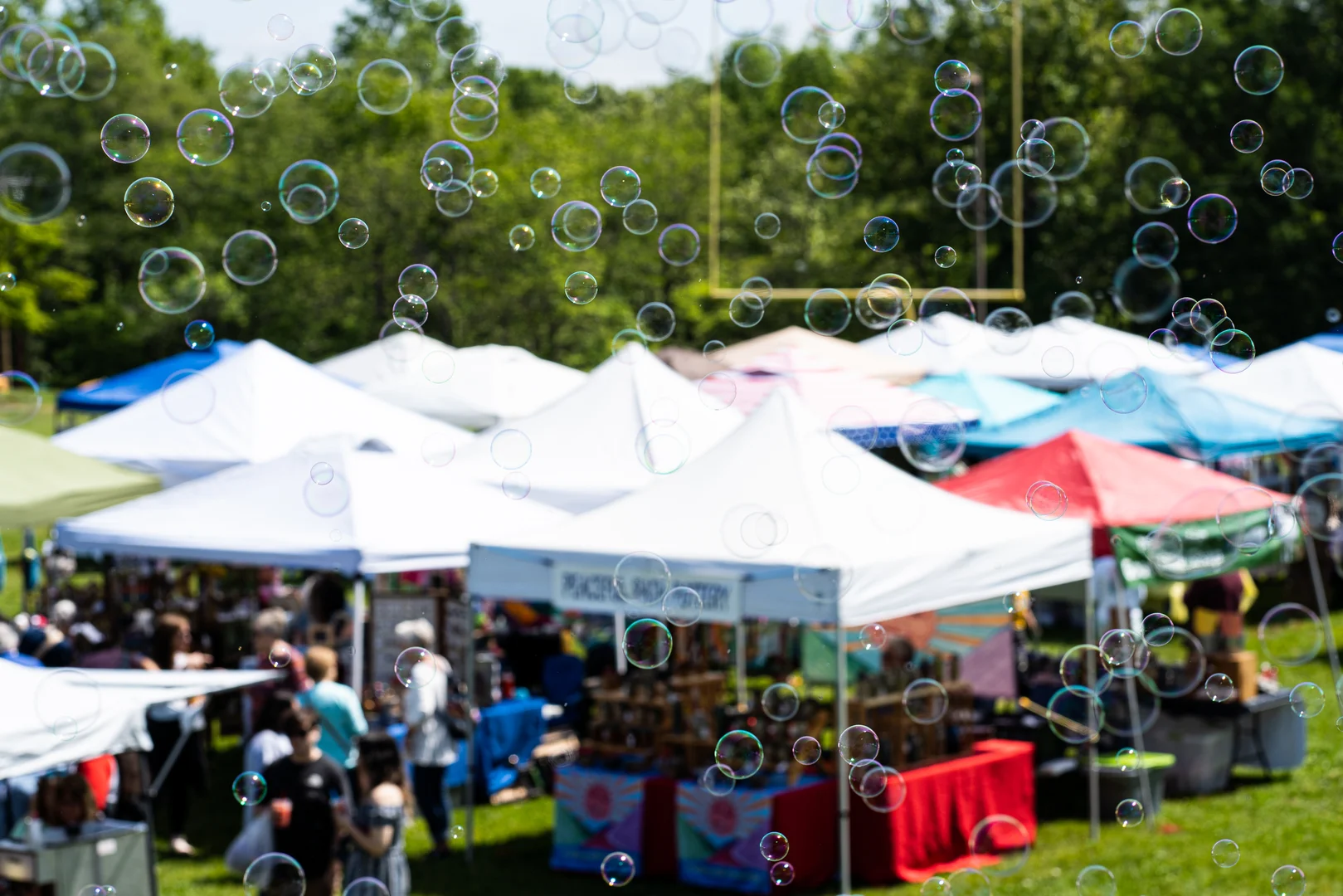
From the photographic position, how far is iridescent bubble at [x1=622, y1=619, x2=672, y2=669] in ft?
24.1

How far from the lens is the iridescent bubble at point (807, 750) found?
723 cm

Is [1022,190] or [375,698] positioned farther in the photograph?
[1022,190]

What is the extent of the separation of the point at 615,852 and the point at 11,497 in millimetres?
3837

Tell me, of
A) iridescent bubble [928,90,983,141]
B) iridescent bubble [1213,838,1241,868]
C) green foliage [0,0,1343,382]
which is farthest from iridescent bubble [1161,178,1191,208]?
green foliage [0,0,1343,382]

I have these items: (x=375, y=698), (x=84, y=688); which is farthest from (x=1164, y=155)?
(x=84, y=688)

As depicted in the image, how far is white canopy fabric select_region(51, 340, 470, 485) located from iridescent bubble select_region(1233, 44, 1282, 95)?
19.0ft

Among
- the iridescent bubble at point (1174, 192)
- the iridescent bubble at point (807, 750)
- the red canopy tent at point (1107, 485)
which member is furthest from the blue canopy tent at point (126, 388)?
the iridescent bubble at point (1174, 192)

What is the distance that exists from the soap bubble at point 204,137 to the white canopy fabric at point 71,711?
2383mm

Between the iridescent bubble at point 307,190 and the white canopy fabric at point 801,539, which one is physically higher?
the iridescent bubble at point 307,190

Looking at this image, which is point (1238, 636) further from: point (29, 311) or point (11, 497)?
point (29, 311)

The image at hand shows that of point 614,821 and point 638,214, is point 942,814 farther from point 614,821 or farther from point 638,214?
point 638,214

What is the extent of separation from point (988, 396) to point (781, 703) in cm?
773

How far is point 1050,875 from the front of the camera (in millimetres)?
7551

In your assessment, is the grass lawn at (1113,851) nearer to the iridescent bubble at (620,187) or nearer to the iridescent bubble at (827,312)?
the iridescent bubble at (827,312)
